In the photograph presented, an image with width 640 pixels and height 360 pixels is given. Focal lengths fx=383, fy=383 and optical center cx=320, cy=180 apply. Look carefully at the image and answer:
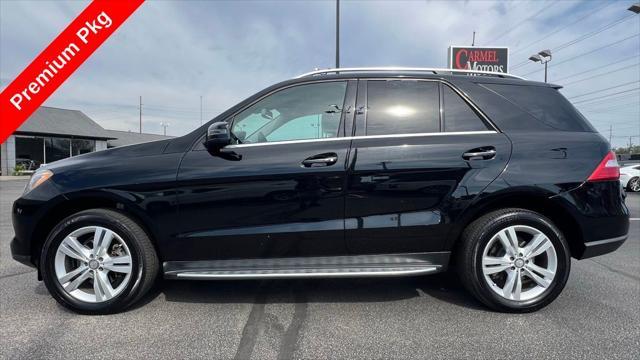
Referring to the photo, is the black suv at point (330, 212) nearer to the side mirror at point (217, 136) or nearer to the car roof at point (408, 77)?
the side mirror at point (217, 136)

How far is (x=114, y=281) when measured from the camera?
298 centimetres

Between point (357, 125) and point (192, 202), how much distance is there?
1.39 meters

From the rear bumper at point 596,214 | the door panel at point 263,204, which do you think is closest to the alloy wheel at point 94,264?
the door panel at point 263,204

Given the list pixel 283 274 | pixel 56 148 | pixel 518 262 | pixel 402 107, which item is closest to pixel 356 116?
pixel 402 107

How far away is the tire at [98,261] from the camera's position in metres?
2.85

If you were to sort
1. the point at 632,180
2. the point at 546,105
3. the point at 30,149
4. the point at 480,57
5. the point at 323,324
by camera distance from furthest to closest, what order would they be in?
the point at 30,149, the point at 480,57, the point at 632,180, the point at 546,105, the point at 323,324

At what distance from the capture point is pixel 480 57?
57.0 feet

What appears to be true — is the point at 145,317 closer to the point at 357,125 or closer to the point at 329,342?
the point at 329,342

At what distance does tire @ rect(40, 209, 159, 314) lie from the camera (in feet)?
9.36

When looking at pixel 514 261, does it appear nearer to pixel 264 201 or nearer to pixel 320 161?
pixel 320 161

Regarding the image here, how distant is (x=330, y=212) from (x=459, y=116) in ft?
4.22

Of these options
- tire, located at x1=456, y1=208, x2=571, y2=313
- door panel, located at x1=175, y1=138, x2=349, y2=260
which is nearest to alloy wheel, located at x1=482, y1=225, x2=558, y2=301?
tire, located at x1=456, y1=208, x2=571, y2=313

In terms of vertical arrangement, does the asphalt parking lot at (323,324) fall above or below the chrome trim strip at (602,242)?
below

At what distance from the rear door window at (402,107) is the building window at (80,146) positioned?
106 feet
